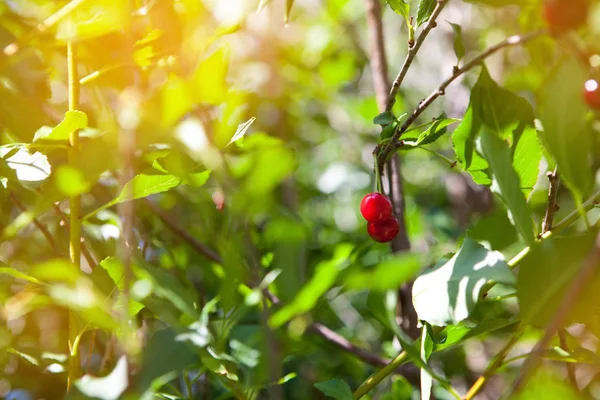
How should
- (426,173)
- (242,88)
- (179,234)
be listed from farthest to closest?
(426,173)
(179,234)
(242,88)

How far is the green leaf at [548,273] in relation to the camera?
44 cm

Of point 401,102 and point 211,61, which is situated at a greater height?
point 211,61

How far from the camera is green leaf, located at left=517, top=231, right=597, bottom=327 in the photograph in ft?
1.44

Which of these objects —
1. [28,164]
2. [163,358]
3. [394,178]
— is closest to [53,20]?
[28,164]

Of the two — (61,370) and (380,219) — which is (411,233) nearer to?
(380,219)

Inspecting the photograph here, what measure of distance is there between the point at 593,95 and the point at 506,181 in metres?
0.11

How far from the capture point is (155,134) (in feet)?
1.41

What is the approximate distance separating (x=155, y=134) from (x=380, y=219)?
1.28 ft

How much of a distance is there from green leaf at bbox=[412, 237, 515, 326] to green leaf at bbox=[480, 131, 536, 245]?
4 cm

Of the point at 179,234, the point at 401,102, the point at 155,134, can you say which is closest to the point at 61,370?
the point at 179,234

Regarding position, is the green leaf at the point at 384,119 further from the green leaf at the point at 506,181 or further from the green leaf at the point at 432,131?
the green leaf at the point at 506,181

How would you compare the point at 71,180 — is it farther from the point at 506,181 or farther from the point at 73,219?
the point at 506,181

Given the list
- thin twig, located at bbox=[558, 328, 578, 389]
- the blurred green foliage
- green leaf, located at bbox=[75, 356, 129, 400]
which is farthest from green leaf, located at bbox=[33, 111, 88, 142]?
thin twig, located at bbox=[558, 328, 578, 389]

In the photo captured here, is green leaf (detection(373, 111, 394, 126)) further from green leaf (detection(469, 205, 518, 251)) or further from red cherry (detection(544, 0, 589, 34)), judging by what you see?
green leaf (detection(469, 205, 518, 251))
